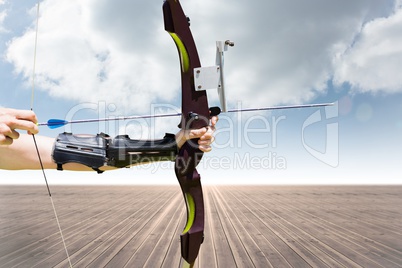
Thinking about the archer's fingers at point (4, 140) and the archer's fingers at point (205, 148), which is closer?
the archer's fingers at point (4, 140)

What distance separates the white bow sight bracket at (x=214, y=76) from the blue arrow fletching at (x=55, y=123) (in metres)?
0.88

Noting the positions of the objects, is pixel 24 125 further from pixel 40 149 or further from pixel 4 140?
pixel 40 149

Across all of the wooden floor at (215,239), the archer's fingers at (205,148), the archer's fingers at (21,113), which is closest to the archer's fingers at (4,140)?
the archer's fingers at (21,113)

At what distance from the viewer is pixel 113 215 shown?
7.11m

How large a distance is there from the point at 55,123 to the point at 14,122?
0.31m

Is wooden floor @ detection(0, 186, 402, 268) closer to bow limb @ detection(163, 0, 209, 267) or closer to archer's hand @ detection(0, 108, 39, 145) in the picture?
bow limb @ detection(163, 0, 209, 267)

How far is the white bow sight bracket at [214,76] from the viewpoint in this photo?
2.02 meters

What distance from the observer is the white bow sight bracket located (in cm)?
202

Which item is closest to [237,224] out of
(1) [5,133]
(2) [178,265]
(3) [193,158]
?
(2) [178,265]

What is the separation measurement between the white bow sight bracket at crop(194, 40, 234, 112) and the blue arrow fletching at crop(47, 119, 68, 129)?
2.87ft

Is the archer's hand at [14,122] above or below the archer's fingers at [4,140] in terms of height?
above

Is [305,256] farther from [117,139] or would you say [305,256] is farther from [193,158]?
[117,139]

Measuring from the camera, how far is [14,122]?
172 cm

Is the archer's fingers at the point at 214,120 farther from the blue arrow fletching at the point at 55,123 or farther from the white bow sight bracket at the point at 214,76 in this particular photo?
the blue arrow fletching at the point at 55,123
